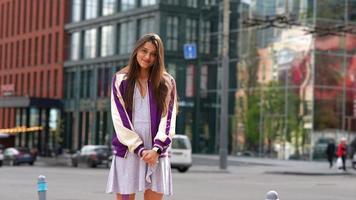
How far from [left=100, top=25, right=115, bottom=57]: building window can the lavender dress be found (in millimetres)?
54609

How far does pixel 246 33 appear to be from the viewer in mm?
52406

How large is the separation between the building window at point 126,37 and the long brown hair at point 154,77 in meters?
51.9

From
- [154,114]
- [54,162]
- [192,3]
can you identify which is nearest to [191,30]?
[192,3]

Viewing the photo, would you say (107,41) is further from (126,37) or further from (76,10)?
(76,10)

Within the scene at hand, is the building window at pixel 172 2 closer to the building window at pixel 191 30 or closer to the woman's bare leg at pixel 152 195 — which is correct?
the building window at pixel 191 30

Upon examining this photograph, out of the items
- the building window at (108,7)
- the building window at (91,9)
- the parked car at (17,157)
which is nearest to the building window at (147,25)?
the building window at (108,7)

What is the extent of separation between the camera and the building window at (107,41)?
60500 millimetres

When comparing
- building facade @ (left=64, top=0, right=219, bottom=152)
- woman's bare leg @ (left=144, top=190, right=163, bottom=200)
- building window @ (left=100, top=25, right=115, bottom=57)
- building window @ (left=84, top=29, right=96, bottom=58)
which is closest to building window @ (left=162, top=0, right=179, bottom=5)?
building facade @ (left=64, top=0, right=219, bottom=152)

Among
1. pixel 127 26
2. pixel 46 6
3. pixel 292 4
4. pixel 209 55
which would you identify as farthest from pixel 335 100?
pixel 46 6

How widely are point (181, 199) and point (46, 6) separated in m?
56.6

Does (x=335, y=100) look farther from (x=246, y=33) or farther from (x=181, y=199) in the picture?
(x=181, y=199)

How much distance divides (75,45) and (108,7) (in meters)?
5.79

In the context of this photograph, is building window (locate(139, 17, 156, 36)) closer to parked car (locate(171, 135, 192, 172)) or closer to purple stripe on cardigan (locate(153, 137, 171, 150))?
parked car (locate(171, 135, 192, 172))

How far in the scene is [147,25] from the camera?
56719mm
